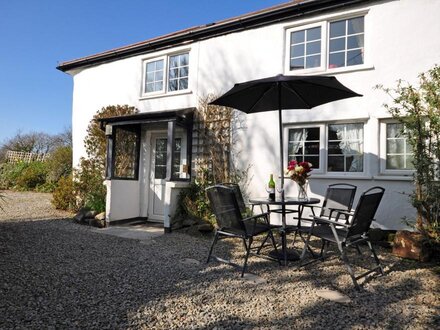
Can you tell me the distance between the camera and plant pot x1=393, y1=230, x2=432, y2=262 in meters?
4.66

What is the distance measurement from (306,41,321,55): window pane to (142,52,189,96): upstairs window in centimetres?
322

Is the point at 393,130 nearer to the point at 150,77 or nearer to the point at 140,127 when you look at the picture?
the point at 140,127

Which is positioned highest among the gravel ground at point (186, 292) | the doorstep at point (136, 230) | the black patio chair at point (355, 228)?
the black patio chair at point (355, 228)

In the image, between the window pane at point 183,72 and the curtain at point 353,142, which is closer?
the curtain at point 353,142

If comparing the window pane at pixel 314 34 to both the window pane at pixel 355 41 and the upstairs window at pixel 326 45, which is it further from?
the window pane at pixel 355 41

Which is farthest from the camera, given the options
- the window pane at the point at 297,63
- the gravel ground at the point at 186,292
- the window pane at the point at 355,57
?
the window pane at the point at 297,63

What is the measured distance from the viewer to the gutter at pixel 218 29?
21.5 feet

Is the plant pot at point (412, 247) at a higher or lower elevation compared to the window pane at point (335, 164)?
lower

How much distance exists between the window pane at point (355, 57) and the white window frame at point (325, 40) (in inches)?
5.0

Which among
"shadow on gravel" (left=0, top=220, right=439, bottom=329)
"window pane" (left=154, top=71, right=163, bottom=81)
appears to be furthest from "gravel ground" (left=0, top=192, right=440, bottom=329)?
"window pane" (left=154, top=71, right=163, bottom=81)

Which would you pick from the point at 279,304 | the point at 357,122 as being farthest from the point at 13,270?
the point at 357,122

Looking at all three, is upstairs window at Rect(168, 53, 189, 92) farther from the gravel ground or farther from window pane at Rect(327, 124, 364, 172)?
the gravel ground

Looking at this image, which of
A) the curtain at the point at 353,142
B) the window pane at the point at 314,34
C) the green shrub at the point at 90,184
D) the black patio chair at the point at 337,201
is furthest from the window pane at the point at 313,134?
the green shrub at the point at 90,184

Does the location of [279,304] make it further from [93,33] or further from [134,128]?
[93,33]
